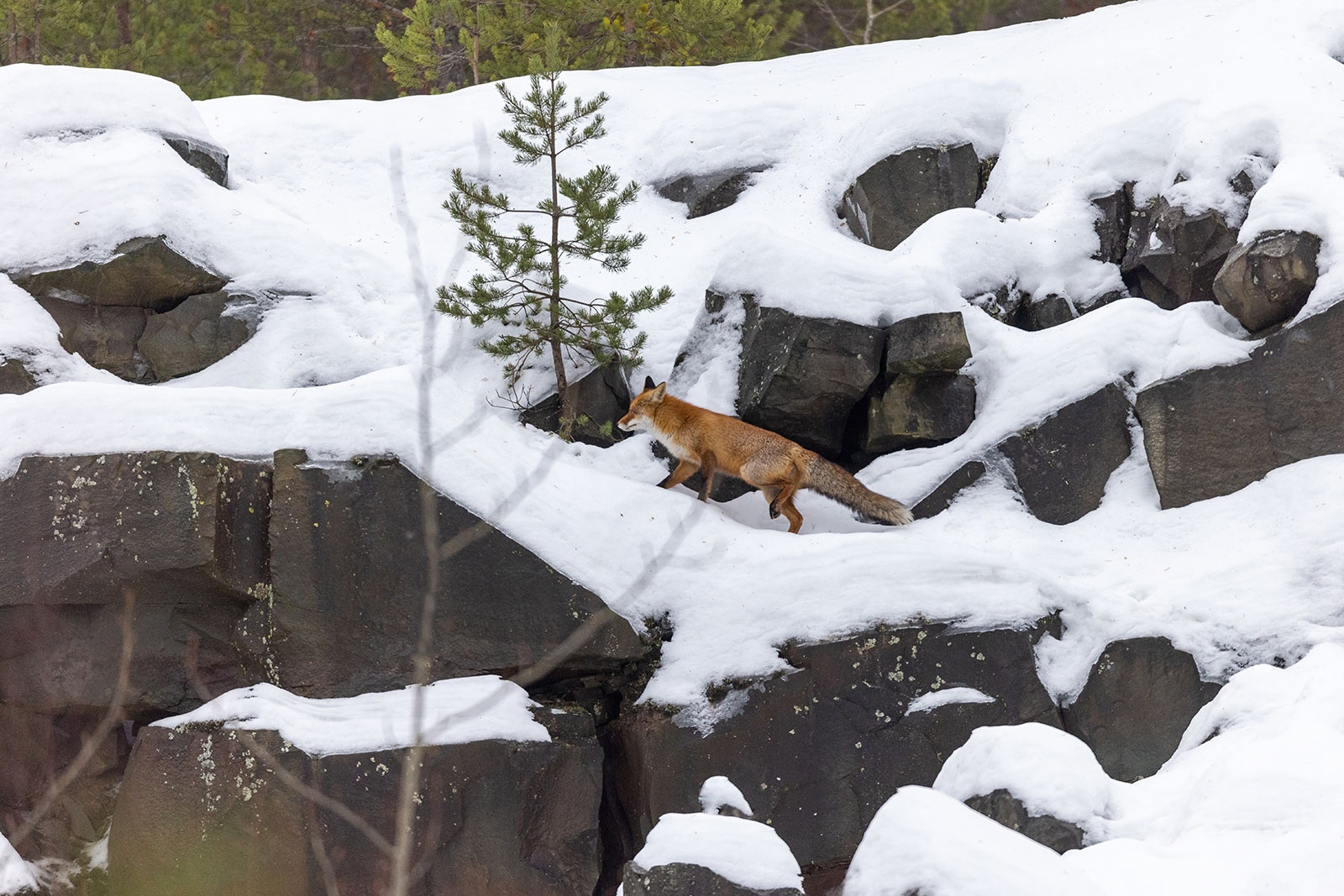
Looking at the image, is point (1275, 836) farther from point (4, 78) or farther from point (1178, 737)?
point (4, 78)

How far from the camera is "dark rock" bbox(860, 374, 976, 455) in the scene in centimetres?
995

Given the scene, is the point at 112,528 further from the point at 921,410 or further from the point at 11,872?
the point at 921,410

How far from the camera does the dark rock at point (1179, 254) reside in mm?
10164

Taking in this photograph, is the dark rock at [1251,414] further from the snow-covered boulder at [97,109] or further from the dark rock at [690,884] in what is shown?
the snow-covered boulder at [97,109]

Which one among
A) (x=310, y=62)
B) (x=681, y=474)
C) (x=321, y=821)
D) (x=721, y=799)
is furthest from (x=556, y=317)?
(x=310, y=62)

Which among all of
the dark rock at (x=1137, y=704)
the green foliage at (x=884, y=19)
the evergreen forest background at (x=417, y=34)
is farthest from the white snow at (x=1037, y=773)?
the green foliage at (x=884, y=19)

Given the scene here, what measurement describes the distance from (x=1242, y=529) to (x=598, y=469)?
207 inches

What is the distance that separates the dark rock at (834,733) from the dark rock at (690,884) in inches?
135

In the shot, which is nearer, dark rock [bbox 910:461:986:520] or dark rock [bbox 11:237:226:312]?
dark rock [bbox 910:461:986:520]

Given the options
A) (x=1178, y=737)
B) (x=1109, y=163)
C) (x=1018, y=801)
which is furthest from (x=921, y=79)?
(x=1018, y=801)

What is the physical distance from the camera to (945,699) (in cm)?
777

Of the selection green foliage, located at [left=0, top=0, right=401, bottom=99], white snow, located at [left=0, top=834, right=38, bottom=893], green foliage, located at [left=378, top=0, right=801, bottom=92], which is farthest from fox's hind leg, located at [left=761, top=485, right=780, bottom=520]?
green foliage, located at [left=0, top=0, right=401, bottom=99]

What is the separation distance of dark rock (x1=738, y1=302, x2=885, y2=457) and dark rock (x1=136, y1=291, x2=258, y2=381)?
16.7ft

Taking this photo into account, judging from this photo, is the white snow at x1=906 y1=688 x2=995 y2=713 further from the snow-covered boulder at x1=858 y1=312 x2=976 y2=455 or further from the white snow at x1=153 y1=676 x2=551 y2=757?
the snow-covered boulder at x1=858 y1=312 x2=976 y2=455
